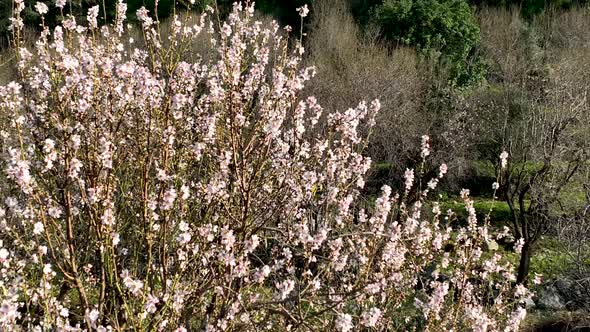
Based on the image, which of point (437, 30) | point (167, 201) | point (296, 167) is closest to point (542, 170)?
point (296, 167)

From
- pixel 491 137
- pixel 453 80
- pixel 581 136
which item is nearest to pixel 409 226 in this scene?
pixel 581 136

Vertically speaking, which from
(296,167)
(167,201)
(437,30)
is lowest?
(437,30)

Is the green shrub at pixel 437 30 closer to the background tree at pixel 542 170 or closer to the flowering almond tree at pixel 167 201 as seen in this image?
the background tree at pixel 542 170

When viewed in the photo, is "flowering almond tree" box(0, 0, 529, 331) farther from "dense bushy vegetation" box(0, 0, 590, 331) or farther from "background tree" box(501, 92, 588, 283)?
"background tree" box(501, 92, 588, 283)

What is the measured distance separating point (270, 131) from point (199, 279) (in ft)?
3.52

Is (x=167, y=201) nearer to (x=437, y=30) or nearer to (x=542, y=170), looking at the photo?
(x=542, y=170)

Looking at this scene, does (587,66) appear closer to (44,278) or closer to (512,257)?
(512,257)

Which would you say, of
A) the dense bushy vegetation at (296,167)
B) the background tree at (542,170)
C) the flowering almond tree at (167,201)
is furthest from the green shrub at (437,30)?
the flowering almond tree at (167,201)

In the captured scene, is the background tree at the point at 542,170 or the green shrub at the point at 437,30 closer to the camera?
the background tree at the point at 542,170

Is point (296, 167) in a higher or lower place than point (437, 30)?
higher

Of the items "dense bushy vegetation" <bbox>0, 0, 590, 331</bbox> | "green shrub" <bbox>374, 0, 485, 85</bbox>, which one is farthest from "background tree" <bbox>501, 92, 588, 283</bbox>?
"green shrub" <bbox>374, 0, 485, 85</bbox>

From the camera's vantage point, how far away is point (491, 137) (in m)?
17.6

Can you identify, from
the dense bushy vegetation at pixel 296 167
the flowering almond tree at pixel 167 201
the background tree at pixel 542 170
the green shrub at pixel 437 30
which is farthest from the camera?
the green shrub at pixel 437 30

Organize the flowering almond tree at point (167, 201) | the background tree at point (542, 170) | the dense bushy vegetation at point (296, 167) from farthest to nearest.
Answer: the background tree at point (542, 170)
the dense bushy vegetation at point (296, 167)
the flowering almond tree at point (167, 201)
